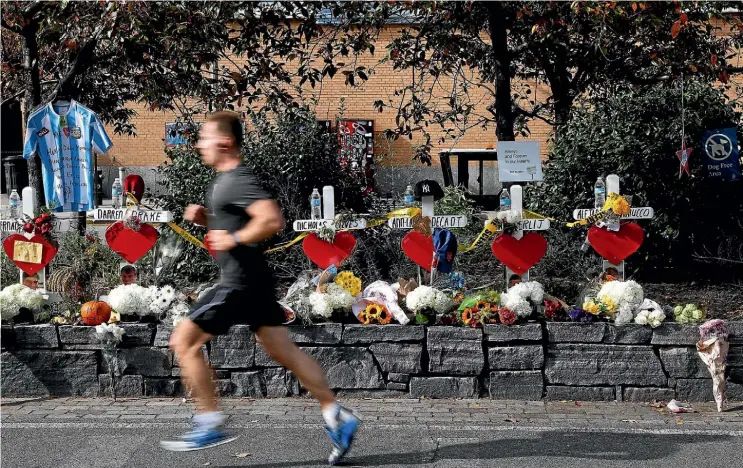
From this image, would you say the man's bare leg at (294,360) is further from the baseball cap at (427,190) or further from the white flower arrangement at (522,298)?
the baseball cap at (427,190)

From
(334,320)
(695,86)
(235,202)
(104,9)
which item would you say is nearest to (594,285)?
(334,320)

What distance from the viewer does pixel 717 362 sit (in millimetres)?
5914

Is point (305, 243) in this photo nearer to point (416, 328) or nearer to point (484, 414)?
point (416, 328)

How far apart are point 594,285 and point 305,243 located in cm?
210

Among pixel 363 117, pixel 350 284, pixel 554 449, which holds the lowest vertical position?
pixel 554 449

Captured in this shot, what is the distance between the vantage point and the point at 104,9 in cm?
798

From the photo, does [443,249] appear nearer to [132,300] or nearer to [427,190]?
[427,190]

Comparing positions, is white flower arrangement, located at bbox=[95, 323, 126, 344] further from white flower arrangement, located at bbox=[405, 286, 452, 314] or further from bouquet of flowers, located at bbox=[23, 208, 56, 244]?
white flower arrangement, located at bbox=[405, 286, 452, 314]

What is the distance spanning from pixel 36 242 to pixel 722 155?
21.1ft

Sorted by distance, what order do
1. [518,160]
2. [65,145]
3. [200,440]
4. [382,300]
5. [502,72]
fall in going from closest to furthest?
[200,440] → [382,300] → [518,160] → [65,145] → [502,72]

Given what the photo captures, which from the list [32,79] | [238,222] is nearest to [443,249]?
[238,222]

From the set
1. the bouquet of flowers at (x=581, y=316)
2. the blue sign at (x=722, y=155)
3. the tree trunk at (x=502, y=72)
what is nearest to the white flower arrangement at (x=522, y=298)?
the bouquet of flowers at (x=581, y=316)

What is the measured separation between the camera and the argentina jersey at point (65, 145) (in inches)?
344

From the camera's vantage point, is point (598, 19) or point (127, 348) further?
point (598, 19)
